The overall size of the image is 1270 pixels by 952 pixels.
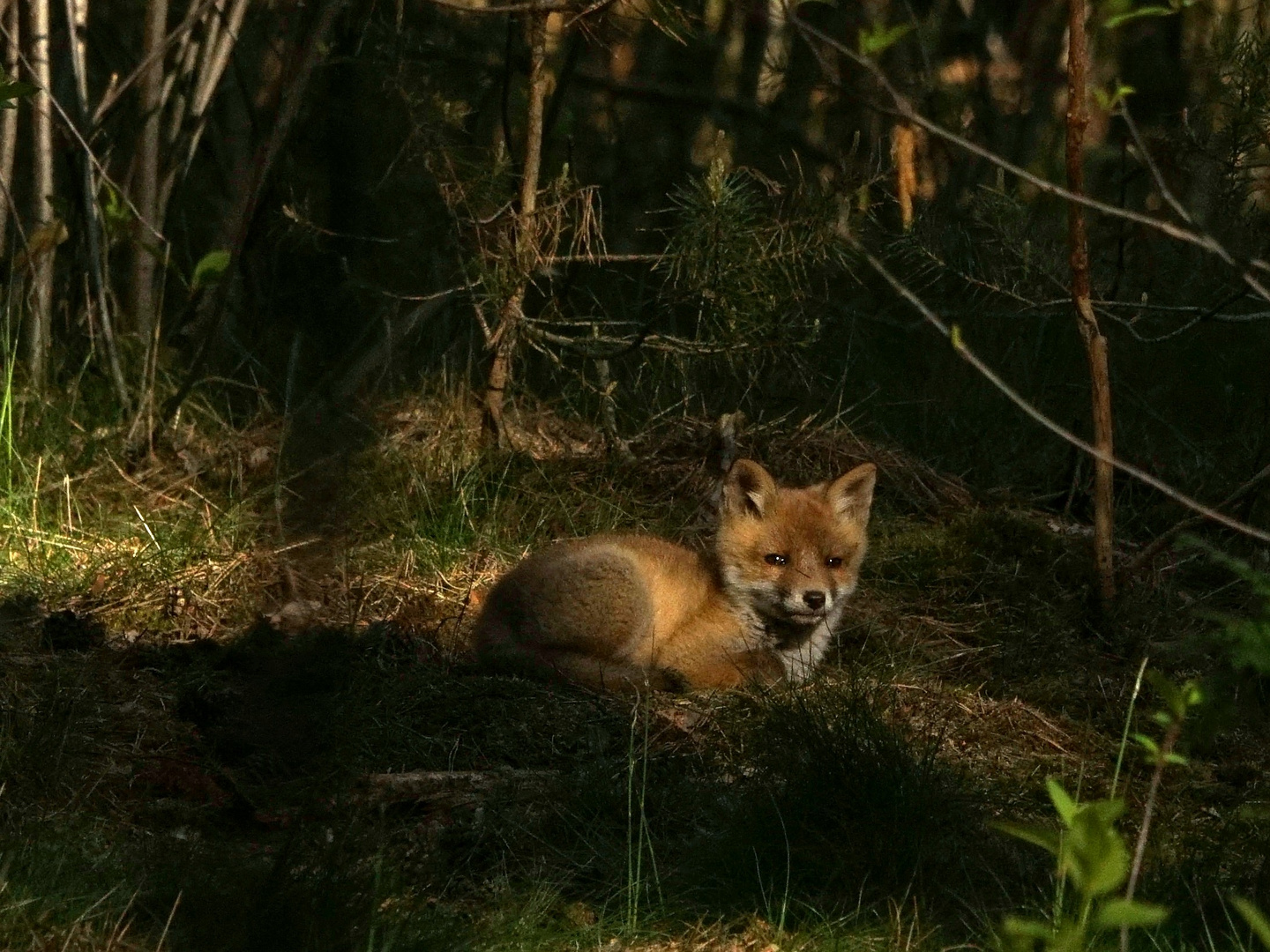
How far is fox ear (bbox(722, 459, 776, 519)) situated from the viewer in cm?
560

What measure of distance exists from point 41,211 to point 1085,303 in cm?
429

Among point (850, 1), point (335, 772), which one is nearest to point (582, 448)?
point (335, 772)

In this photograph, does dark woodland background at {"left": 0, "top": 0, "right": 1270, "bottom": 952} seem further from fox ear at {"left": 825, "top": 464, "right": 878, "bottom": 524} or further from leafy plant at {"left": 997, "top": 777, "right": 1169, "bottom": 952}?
fox ear at {"left": 825, "top": 464, "right": 878, "bottom": 524}

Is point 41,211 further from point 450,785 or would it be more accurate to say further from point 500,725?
point 450,785

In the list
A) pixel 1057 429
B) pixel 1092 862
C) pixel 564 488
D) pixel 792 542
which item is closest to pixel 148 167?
pixel 564 488

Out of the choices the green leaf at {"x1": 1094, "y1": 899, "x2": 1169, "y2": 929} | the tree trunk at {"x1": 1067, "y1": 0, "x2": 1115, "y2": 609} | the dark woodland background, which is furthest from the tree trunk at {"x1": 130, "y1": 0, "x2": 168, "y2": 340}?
the green leaf at {"x1": 1094, "y1": 899, "x2": 1169, "y2": 929}

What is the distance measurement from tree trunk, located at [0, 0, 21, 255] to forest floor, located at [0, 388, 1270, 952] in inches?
41.3

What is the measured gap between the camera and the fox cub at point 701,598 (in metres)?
5.04

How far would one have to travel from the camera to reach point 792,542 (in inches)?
217

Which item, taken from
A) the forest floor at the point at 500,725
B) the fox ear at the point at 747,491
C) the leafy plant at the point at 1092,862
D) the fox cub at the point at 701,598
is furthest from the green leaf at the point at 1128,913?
the fox ear at the point at 747,491

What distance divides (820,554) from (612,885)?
220 cm

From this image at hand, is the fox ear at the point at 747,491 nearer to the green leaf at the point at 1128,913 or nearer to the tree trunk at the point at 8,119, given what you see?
the tree trunk at the point at 8,119

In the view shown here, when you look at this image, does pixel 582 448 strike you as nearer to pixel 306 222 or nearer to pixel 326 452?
pixel 306 222

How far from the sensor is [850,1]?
11.6 metres
